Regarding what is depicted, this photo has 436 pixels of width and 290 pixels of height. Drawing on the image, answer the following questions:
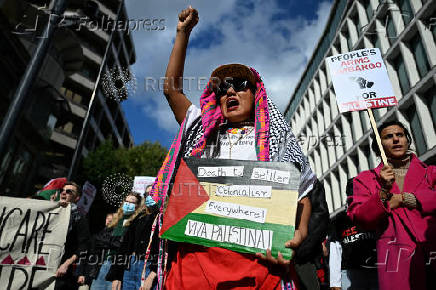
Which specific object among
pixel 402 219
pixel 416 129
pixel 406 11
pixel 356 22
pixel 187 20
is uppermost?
pixel 356 22

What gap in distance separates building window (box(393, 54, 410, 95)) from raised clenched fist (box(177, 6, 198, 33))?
1752cm

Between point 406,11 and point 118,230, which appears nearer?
point 118,230

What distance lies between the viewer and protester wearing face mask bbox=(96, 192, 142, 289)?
4.21 meters

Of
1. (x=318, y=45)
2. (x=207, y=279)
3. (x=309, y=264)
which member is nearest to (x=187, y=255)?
(x=207, y=279)

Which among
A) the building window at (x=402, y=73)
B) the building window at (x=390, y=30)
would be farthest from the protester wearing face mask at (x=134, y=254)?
the building window at (x=390, y=30)

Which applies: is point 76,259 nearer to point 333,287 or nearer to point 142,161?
point 333,287

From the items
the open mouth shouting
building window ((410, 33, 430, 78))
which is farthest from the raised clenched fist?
building window ((410, 33, 430, 78))

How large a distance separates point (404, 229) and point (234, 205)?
159 cm

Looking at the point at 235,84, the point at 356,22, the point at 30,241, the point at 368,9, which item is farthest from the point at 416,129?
the point at 30,241

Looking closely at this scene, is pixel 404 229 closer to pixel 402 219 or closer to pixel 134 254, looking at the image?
pixel 402 219

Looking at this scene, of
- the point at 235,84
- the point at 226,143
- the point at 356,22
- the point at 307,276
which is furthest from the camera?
the point at 356,22

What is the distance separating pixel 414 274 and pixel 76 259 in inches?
150

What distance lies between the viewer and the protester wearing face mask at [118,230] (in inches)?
166

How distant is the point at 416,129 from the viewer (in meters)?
15.6
